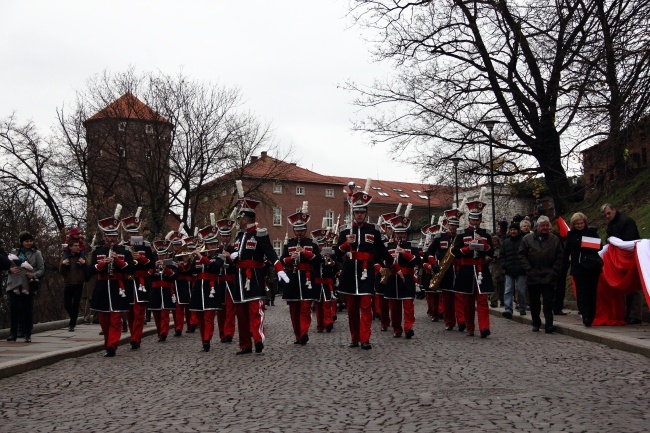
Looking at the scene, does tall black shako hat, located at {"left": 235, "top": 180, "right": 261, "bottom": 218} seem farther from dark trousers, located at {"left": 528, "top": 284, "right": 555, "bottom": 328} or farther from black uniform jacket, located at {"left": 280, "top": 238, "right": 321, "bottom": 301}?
dark trousers, located at {"left": 528, "top": 284, "right": 555, "bottom": 328}

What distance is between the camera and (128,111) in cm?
4462

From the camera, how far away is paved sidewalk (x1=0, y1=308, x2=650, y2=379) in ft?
38.5

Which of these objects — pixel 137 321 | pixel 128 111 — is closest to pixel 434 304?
pixel 137 321

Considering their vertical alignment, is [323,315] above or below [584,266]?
below

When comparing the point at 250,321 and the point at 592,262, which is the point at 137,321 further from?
the point at 592,262

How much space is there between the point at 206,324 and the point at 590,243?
6.84m

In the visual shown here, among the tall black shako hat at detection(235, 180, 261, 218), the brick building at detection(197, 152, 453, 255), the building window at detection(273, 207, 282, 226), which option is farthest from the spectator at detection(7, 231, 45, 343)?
the building window at detection(273, 207, 282, 226)

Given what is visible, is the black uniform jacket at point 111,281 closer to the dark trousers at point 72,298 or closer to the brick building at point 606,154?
the dark trousers at point 72,298

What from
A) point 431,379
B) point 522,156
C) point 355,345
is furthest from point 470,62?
point 431,379

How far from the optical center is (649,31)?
1638cm

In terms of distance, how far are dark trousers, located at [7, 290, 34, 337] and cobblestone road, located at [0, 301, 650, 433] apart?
2.75 meters

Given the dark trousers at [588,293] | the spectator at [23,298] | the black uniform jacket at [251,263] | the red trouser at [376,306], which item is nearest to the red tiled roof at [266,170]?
the red trouser at [376,306]

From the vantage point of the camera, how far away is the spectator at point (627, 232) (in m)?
15.2

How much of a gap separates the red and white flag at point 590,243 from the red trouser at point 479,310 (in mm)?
2009
